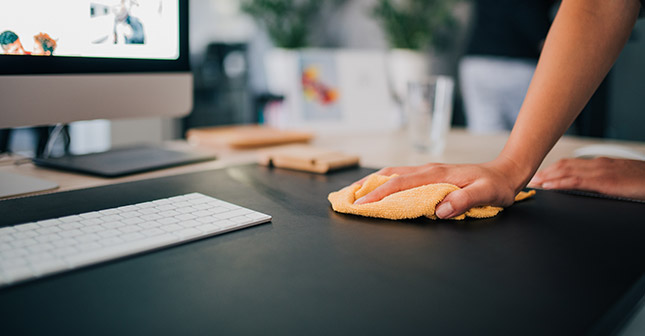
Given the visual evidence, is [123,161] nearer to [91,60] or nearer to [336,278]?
[91,60]

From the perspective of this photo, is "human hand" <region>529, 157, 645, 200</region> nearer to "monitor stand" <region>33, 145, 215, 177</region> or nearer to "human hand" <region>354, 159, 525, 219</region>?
"human hand" <region>354, 159, 525, 219</region>

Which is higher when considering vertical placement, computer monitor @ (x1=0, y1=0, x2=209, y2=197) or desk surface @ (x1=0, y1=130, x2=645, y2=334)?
computer monitor @ (x1=0, y1=0, x2=209, y2=197)

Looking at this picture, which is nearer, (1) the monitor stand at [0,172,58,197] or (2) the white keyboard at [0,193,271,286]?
(2) the white keyboard at [0,193,271,286]

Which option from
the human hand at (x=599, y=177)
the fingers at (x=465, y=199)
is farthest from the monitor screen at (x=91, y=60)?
the human hand at (x=599, y=177)

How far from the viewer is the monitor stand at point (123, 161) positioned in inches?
35.1

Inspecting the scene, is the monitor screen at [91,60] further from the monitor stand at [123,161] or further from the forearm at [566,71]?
the forearm at [566,71]

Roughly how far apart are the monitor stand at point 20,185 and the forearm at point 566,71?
0.72 m

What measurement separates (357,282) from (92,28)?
70cm

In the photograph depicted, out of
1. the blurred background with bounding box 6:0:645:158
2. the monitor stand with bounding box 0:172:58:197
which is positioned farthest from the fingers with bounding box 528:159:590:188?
the blurred background with bounding box 6:0:645:158

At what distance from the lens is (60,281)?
41 cm

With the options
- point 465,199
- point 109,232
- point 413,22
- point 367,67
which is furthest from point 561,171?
point 413,22

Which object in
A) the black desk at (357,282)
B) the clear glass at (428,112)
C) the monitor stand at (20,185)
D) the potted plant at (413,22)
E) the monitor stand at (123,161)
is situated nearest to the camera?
the black desk at (357,282)

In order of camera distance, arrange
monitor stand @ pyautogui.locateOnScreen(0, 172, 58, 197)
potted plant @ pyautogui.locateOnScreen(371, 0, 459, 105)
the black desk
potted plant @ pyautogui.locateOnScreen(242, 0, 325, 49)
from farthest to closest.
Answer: potted plant @ pyautogui.locateOnScreen(242, 0, 325, 49) → potted plant @ pyautogui.locateOnScreen(371, 0, 459, 105) → monitor stand @ pyautogui.locateOnScreen(0, 172, 58, 197) → the black desk

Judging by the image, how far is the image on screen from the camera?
739 mm
